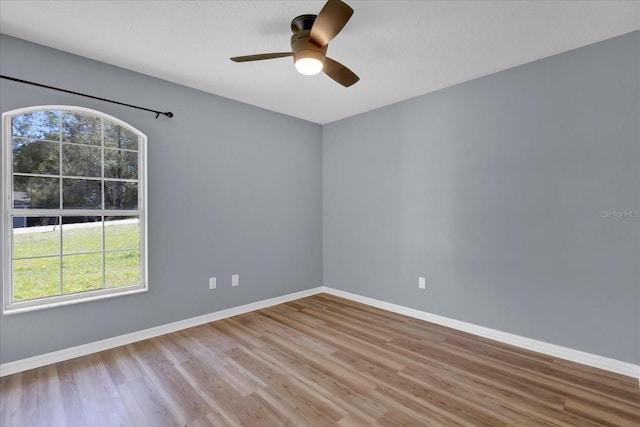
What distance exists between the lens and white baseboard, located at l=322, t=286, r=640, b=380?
7.64 ft

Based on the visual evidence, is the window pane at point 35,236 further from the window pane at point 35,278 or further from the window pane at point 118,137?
the window pane at point 118,137

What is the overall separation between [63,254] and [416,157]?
3.63 meters

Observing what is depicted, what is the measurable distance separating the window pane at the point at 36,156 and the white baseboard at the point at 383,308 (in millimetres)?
1506

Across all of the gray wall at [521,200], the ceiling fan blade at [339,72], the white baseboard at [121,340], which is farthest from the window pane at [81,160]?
the gray wall at [521,200]

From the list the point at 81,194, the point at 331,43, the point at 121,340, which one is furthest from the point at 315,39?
the point at 121,340

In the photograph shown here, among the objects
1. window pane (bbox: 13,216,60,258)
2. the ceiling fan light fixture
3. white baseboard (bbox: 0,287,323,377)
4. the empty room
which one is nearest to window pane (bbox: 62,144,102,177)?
the empty room

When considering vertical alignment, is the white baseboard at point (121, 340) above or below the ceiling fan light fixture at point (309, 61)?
below

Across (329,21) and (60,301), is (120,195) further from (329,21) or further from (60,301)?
(329,21)

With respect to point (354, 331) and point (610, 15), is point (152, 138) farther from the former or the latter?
point (610, 15)

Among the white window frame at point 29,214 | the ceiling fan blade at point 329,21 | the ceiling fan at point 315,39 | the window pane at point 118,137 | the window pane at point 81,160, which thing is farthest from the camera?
the window pane at point 118,137

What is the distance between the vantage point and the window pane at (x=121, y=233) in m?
2.84

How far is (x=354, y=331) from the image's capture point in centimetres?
316

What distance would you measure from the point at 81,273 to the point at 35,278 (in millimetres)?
297

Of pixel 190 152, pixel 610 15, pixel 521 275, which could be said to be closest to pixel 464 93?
pixel 610 15
